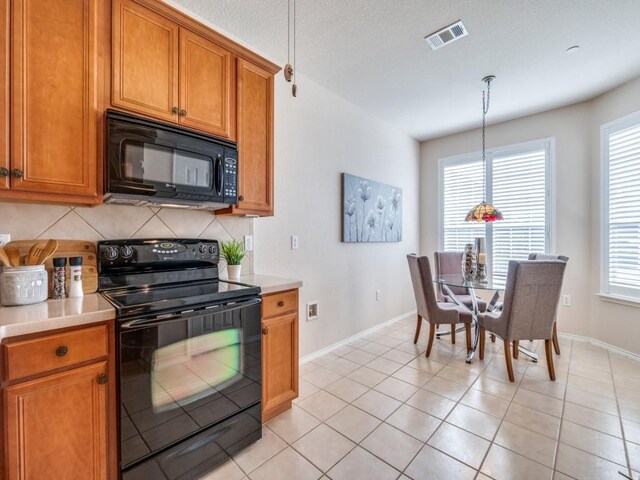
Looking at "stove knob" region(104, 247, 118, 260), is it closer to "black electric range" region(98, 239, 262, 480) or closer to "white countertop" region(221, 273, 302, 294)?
"black electric range" region(98, 239, 262, 480)

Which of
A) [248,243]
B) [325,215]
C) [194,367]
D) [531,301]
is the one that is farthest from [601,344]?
[194,367]

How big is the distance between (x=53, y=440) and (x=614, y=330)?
457 centimetres

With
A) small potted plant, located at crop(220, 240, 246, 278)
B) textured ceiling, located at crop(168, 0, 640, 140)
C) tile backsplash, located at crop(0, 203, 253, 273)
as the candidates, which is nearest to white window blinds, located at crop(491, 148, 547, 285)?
textured ceiling, located at crop(168, 0, 640, 140)

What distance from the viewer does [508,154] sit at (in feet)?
12.8

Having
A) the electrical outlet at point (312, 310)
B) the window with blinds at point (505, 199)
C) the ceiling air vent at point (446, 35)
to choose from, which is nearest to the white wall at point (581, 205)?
the window with blinds at point (505, 199)

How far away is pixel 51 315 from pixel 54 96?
96cm

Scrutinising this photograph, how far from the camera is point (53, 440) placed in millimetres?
1135

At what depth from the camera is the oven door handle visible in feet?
4.18

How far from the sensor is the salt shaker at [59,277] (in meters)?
1.43

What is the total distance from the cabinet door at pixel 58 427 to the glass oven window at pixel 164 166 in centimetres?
91

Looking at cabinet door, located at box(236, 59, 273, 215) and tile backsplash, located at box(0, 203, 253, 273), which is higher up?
cabinet door, located at box(236, 59, 273, 215)

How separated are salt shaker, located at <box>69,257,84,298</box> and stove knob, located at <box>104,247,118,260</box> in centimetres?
16

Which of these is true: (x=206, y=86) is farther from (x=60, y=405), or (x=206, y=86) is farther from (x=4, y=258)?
(x=60, y=405)

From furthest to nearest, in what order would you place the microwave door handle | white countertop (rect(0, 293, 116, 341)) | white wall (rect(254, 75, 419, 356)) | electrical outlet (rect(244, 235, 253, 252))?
1. white wall (rect(254, 75, 419, 356))
2. electrical outlet (rect(244, 235, 253, 252))
3. the microwave door handle
4. white countertop (rect(0, 293, 116, 341))
